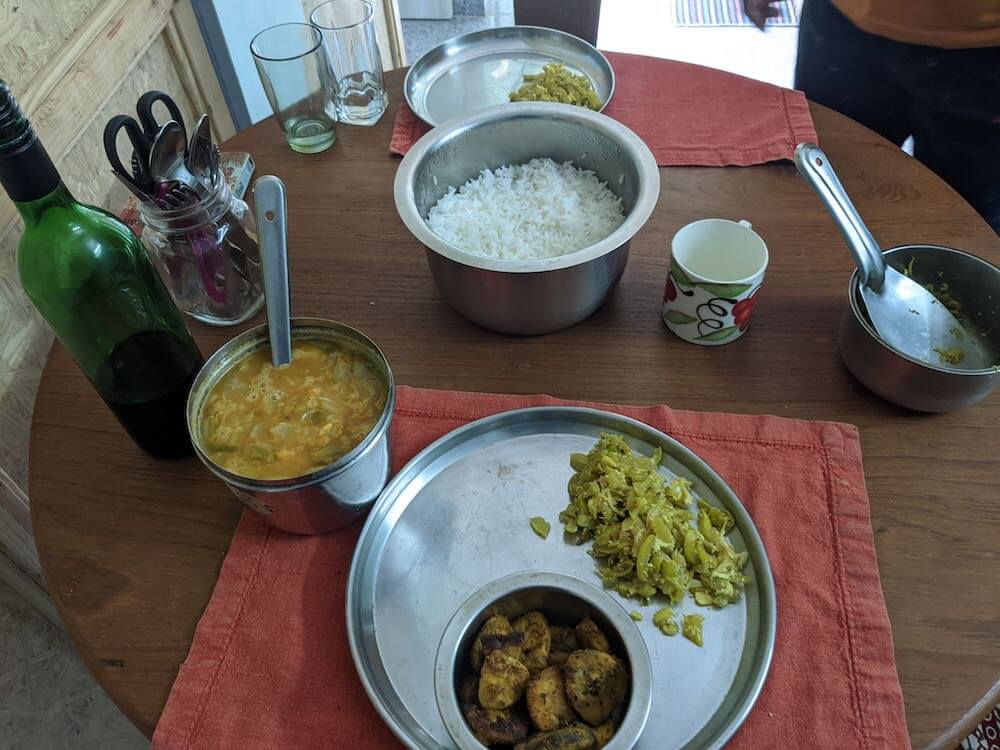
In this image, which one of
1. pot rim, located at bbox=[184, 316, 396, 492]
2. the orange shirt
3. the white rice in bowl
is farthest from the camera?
the orange shirt

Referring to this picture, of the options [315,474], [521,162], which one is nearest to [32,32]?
[521,162]

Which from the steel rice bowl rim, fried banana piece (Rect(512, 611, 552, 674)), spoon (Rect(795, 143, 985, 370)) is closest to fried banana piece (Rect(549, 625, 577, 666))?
fried banana piece (Rect(512, 611, 552, 674))

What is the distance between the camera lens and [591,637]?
2.24ft

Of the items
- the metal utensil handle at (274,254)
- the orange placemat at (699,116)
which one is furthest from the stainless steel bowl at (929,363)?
the metal utensil handle at (274,254)

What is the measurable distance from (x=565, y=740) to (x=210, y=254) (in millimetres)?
714

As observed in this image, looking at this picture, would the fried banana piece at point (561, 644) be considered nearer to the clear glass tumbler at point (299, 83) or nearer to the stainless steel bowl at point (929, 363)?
the stainless steel bowl at point (929, 363)

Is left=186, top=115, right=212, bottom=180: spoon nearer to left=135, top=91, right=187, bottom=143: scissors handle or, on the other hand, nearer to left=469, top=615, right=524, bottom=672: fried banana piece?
left=135, top=91, right=187, bottom=143: scissors handle

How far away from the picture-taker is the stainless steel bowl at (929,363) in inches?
31.7

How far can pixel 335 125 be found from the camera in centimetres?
130

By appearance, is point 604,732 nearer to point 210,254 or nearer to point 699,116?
point 210,254

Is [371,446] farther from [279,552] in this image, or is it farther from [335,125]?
[335,125]

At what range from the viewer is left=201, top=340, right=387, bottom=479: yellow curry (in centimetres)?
74

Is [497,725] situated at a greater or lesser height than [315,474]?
lesser

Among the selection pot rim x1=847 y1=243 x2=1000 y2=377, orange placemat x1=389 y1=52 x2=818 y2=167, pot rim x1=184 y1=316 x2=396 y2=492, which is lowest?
orange placemat x1=389 y1=52 x2=818 y2=167
